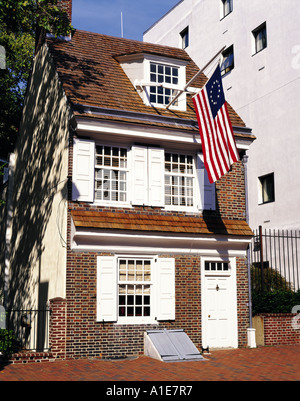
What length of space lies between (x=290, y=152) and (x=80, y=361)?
13.5m

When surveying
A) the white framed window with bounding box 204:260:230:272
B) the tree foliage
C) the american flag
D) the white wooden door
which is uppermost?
the tree foliage

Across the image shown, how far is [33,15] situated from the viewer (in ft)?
59.6

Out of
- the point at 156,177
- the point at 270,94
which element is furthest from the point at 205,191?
the point at 270,94

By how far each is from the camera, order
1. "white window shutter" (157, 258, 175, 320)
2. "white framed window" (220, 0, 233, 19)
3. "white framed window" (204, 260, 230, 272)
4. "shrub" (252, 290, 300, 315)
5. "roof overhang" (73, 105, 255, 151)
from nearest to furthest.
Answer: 1. "roof overhang" (73, 105, 255, 151)
2. "white window shutter" (157, 258, 175, 320)
3. "white framed window" (204, 260, 230, 272)
4. "shrub" (252, 290, 300, 315)
5. "white framed window" (220, 0, 233, 19)

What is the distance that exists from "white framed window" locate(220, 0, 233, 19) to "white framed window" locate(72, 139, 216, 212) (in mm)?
15169

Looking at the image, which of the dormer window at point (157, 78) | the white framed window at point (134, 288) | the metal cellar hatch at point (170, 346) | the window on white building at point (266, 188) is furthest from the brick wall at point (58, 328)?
the window on white building at point (266, 188)

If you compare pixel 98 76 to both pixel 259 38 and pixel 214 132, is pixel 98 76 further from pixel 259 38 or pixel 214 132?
pixel 259 38

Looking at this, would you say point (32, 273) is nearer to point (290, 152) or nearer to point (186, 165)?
point (186, 165)

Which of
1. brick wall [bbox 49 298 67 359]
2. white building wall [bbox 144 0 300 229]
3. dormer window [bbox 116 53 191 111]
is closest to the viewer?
brick wall [bbox 49 298 67 359]

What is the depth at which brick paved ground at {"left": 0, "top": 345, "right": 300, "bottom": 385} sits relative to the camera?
11.6 metres

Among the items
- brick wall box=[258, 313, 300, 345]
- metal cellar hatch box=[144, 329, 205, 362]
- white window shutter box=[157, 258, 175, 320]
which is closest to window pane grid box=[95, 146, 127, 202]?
white window shutter box=[157, 258, 175, 320]

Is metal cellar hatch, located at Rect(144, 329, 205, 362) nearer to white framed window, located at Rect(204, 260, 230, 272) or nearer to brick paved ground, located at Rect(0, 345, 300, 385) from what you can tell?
Result: brick paved ground, located at Rect(0, 345, 300, 385)
